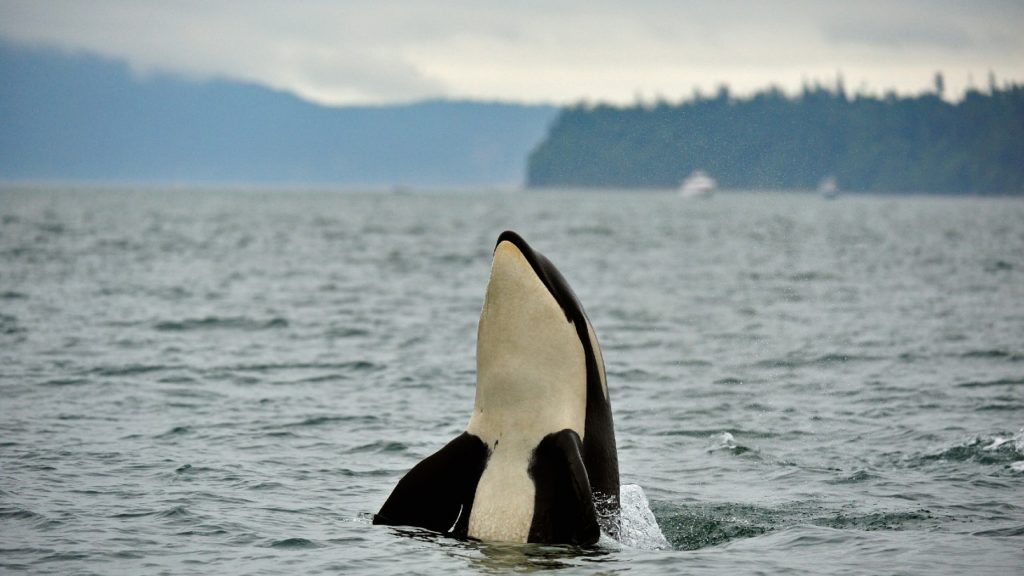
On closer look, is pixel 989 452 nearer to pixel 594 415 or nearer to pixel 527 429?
pixel 594 415

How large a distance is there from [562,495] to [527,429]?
537 millimetres

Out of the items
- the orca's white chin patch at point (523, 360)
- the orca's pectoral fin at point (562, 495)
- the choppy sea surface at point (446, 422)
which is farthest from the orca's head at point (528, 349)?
the choppy sea surface at point (446, 422)

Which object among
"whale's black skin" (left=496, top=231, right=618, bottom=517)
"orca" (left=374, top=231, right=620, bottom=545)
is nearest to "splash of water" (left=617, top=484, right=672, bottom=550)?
"whale's black skin" (left=496, top=231, right=618, bottom=517)

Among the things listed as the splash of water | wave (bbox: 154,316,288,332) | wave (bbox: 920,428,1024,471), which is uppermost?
wave (bbox: 154,316,288,332)

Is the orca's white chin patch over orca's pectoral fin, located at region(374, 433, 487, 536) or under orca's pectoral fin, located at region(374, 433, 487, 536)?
over

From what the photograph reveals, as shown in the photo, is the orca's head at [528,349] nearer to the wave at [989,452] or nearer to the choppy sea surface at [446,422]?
the choppy sea surface at [446,422]

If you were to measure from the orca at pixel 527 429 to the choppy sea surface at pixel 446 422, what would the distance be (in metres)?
0.27

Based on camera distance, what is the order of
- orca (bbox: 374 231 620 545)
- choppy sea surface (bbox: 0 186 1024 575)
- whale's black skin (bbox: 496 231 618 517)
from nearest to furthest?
orca (bbox: 374 231 620 545)
whale's black skin (bbox: 496 231 618 517)
choppy sea surface (bbox: 0 186 1024 575)

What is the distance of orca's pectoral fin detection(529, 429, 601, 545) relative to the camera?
9109 mm

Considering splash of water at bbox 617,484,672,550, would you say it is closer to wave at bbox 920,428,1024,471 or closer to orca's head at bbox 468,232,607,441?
orca's head at bbox 468,232,607,441

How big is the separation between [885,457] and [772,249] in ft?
168

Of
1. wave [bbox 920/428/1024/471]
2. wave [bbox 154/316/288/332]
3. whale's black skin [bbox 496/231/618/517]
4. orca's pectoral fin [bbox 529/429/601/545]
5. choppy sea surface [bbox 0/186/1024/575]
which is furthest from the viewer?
wave [bbox 154/316/288/332]

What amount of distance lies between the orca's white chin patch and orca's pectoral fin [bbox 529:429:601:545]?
0.17 metres

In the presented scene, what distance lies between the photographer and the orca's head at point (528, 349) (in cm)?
927
